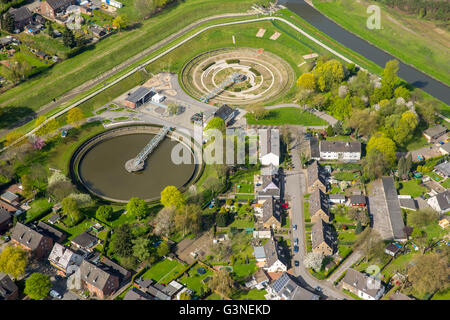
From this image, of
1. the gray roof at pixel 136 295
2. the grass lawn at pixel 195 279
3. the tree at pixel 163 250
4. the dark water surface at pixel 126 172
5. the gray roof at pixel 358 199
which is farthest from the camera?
the dark water surface at pixel 126 172

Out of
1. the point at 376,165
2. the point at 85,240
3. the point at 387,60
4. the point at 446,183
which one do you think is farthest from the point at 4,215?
the point at 387,60

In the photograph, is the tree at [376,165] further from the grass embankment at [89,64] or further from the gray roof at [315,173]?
the grass embankment at [89,64]

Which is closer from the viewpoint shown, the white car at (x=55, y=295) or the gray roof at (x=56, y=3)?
the white car at (x=55, y=295)

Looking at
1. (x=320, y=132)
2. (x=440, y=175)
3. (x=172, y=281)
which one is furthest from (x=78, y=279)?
(x=440, y=175)

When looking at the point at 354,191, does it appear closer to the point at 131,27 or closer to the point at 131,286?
the point at 131,286

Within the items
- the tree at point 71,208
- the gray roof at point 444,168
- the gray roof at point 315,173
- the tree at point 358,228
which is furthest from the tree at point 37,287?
the gray roof at point 444,168

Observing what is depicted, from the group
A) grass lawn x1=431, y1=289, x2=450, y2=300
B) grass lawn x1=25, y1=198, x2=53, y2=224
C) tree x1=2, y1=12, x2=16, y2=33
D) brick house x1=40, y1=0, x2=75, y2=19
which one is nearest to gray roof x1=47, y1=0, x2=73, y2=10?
brick house x1=40, y1=0, x2=75, y2=19
